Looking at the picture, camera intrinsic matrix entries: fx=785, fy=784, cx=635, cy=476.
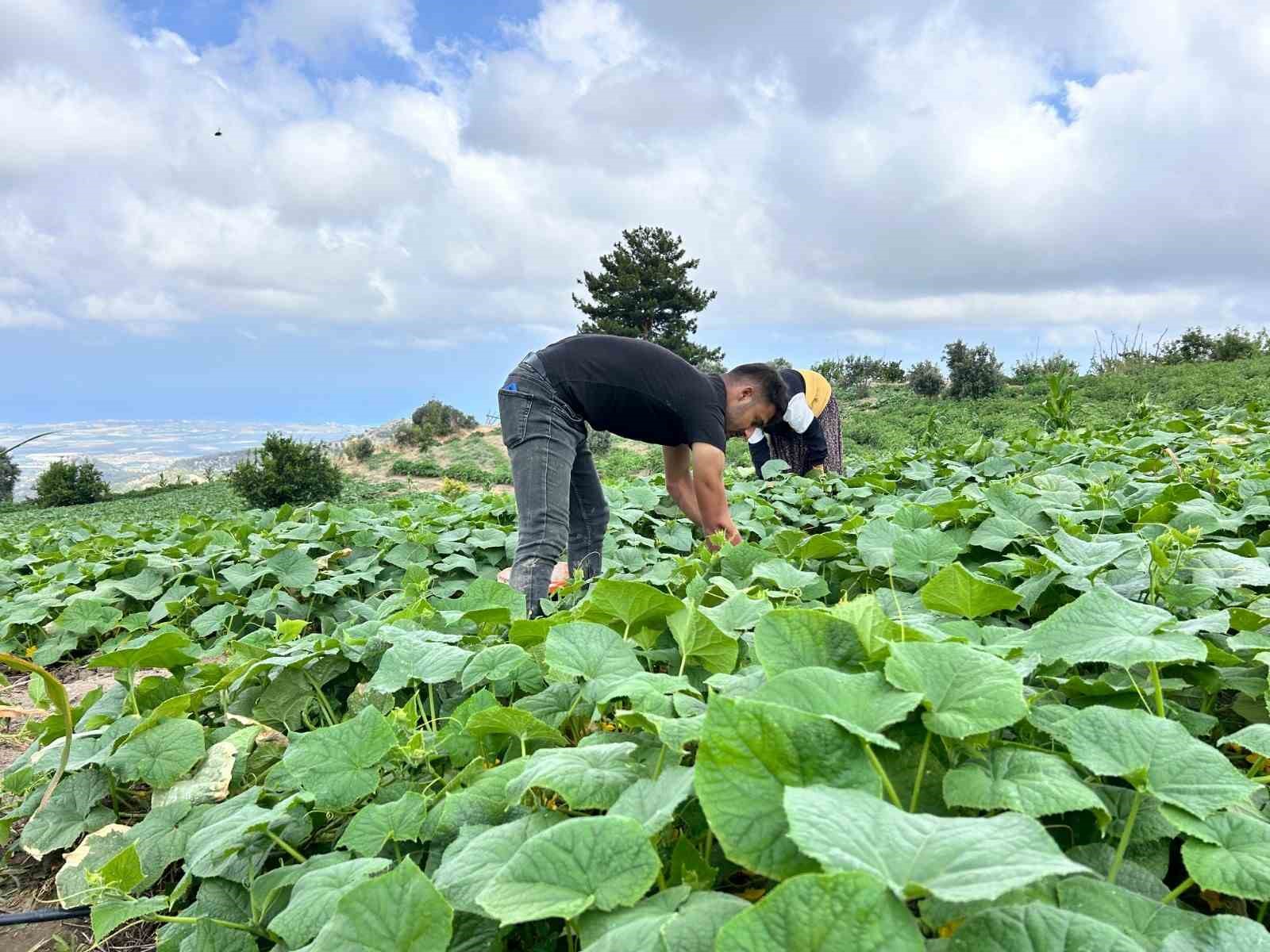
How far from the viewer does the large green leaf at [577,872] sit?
2.43 ft

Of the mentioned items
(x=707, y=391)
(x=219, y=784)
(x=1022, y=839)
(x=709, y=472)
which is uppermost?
(x=707, y=391)

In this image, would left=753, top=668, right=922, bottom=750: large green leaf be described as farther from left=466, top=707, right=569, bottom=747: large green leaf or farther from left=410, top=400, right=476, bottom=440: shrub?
left=410, top=400, right=476, bottom=440: shrub

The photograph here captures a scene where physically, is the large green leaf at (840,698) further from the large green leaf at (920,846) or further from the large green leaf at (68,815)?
the large green leaf at (68,815)

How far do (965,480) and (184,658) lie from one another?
3570 mm

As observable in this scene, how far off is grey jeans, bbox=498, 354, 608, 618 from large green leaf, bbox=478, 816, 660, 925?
102 inches

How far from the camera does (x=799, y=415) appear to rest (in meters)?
5.92

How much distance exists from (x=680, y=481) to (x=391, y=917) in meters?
3.57

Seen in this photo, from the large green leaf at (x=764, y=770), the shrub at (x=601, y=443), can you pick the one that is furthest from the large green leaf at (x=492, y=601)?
the shrub at (x=601, y=443)

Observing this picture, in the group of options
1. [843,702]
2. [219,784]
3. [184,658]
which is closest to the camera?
[843,702]

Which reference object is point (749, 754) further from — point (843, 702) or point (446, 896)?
point (446, 896)

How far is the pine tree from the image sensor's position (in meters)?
34.8

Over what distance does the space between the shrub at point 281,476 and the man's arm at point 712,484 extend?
521 inches

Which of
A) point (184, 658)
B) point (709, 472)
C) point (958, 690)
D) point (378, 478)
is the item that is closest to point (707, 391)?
point (709, 472)

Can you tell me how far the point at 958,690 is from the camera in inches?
33.9
